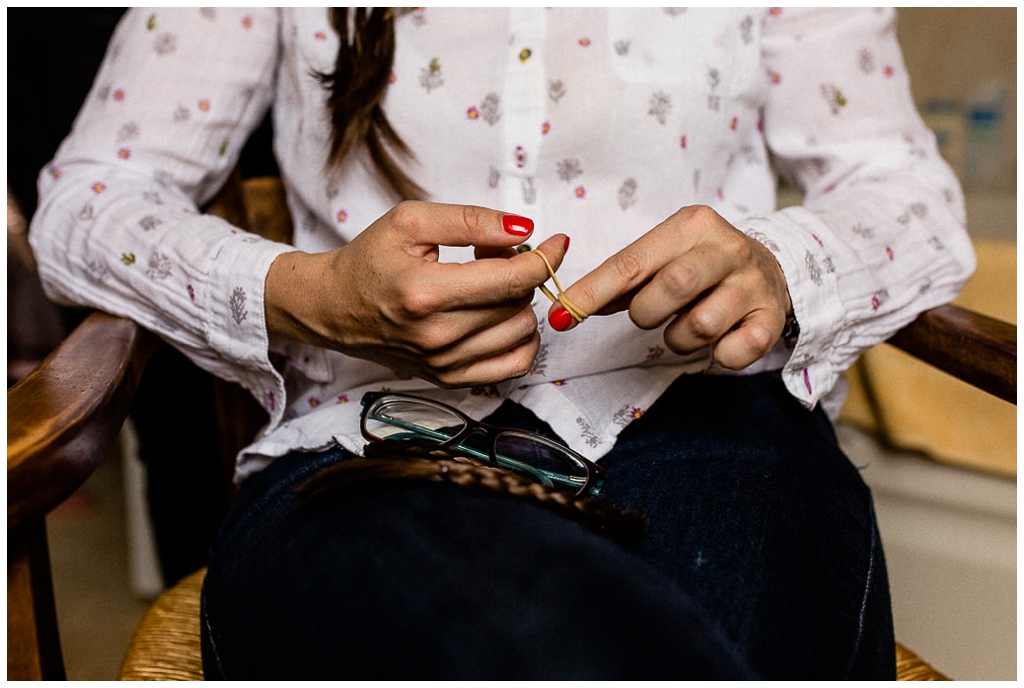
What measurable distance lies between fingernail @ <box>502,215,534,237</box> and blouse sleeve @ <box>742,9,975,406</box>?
197mm

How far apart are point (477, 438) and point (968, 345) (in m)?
0.37

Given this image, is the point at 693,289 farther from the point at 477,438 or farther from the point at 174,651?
the point at 174,651

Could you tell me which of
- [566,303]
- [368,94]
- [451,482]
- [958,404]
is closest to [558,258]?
[566,303]

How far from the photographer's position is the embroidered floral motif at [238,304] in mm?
545

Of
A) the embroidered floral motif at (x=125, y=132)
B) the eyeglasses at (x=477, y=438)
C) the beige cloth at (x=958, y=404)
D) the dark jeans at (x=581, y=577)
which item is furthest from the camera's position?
the beige cloth at (x=958, y=404)

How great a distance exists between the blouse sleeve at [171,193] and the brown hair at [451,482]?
14 centimetres

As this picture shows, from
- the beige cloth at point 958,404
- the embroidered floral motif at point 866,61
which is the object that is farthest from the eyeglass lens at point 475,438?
the beige cloth at point 958,404

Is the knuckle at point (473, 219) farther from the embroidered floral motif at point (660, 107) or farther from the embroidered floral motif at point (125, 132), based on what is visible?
the embroidered floral motif at point (125, 132)

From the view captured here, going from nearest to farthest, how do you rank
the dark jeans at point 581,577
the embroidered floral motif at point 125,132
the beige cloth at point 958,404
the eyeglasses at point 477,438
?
the dark jeans at point 581,577 → the eyeglasses at point 477,438 → the embroidered floral motif at point 125,132 → the beige cloth at point 958,404

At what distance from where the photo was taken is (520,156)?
2.02 ft

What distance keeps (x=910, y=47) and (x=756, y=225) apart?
142 centimetres

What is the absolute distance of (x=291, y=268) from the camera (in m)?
0.53

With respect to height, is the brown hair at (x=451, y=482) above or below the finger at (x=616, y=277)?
below

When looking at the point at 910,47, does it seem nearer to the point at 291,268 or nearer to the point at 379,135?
the point at 379,135
